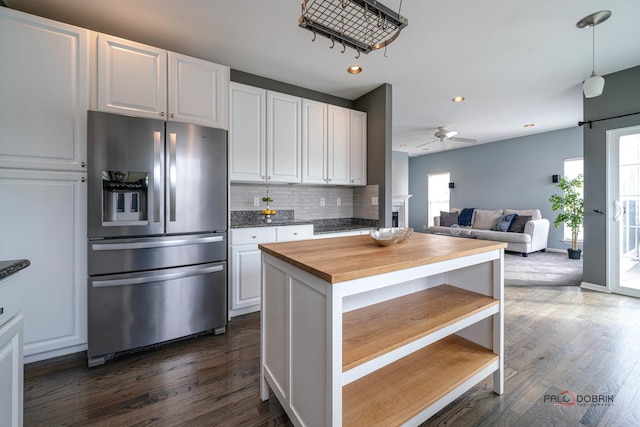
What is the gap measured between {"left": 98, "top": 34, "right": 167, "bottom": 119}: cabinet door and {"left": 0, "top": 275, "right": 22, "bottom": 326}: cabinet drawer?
1.63m

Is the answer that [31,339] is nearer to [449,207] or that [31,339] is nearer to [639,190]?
[639,190]

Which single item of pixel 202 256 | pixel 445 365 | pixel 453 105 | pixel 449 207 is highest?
pixel 453 105

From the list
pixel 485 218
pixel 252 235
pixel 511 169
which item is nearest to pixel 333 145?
pixel 252 235

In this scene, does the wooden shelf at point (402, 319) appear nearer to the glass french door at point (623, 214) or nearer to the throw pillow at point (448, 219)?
the glass french door at point (623, 214)

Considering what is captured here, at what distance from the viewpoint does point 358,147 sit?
3729 millimetres

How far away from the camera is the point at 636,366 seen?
186 cm

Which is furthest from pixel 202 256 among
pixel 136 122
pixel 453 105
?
pixel 453 105

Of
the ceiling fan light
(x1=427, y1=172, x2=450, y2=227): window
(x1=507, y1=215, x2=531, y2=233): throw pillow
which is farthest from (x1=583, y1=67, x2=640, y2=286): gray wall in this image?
(x1=427, y1=172, x2=450, y2=227): window

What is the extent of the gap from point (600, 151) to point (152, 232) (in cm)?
512

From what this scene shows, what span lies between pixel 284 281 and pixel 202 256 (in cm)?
130

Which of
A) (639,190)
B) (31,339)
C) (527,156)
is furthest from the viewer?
(527,156)

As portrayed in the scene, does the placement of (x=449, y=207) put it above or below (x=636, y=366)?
above

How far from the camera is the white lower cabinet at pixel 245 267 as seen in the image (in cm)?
262

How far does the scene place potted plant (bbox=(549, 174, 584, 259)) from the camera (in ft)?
16.7
